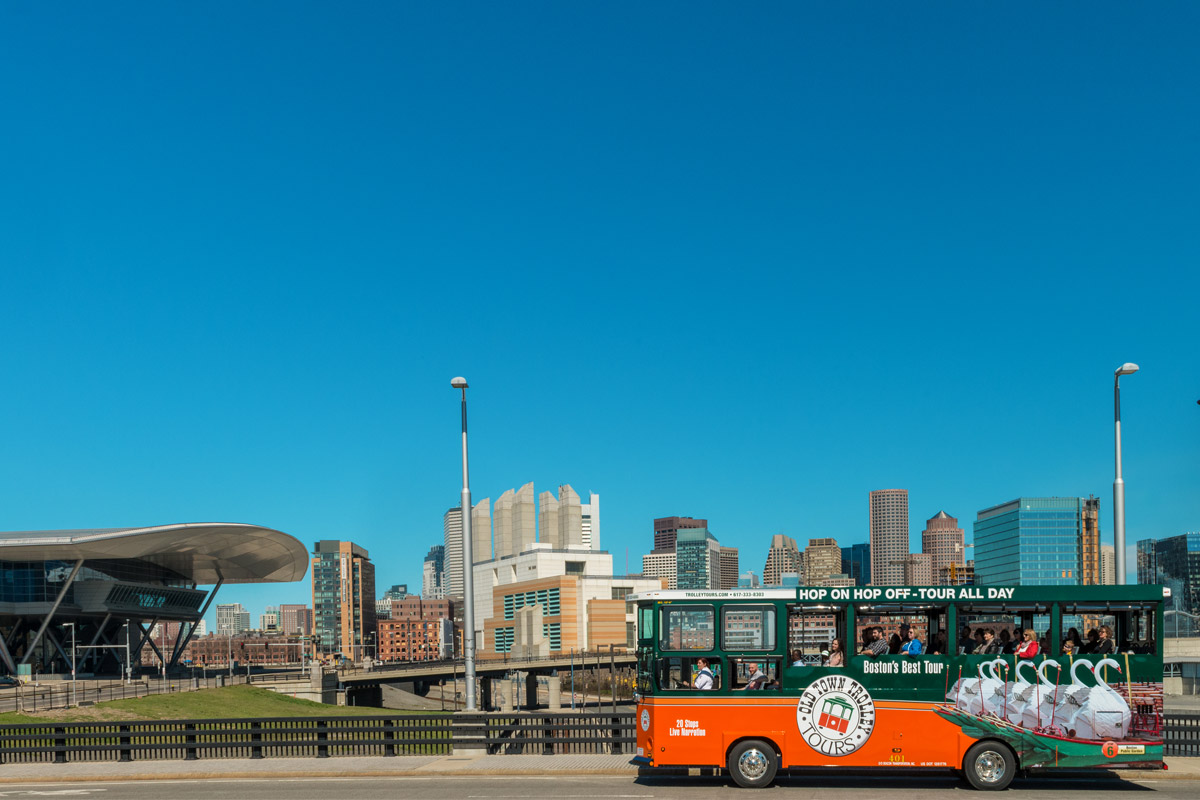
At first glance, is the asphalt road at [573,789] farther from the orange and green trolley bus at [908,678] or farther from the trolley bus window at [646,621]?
the trolley bus window at [646,621]

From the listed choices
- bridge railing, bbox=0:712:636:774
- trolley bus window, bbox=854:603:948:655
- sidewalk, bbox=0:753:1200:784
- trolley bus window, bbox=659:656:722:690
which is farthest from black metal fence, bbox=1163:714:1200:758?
bridge railing, bbox=0:712:636:774

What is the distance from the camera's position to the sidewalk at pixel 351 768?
23.1 meters

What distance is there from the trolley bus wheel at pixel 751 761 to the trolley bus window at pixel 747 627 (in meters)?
1.73

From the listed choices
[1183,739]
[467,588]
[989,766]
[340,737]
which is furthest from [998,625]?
[340,737]

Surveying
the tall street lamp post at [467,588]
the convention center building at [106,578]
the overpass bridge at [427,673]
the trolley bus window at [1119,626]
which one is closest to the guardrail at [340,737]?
the tall street lamp post at [467,588]

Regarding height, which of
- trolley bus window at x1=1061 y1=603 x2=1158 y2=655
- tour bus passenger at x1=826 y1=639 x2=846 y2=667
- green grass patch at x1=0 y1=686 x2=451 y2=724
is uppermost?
trolley bus window at x1=1061 y1=603 x2=1158 y2=655

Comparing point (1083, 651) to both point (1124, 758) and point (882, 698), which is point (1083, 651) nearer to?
point (1124, 758)

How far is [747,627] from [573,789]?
4.45 m

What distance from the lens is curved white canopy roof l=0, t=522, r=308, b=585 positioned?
8950cm

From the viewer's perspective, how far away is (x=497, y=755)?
25.6 meters

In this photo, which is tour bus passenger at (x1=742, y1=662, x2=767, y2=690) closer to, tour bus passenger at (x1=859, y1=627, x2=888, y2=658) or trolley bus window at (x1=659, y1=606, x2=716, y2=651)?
trolley bus window at (x1=659, y1=606, x2=716, y2=651)

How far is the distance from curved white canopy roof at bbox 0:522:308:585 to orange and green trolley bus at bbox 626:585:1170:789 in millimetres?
79387

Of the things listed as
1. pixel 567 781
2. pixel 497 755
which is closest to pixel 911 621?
pixel 567 781

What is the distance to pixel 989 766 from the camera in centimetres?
1995
